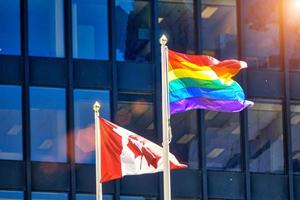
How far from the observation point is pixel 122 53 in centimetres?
3003

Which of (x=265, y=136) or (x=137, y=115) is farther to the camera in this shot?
(x=265, y=136)

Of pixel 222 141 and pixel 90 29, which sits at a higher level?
pixel 90 29

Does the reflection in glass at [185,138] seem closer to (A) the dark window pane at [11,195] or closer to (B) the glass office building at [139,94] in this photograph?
(B) the glass office building at [139,94]

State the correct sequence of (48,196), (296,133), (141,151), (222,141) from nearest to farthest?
(141,151) → (48,196) → (222,141) → (296,133)

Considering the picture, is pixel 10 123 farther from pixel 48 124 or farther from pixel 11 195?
pixel 11 195

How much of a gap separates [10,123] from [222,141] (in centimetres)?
670

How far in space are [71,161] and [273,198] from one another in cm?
661

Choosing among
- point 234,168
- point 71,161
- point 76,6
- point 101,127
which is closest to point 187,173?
point 234,168

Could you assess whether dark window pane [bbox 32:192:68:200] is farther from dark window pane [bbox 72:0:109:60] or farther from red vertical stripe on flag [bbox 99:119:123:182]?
red vertical stripe on flag [bbox 99:119:123:182]

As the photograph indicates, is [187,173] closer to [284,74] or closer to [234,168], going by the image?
[234,168]

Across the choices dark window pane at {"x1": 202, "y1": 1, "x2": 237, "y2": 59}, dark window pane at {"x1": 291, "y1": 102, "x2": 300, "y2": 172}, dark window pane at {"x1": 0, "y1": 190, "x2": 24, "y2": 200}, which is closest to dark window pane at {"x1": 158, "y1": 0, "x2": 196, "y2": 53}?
dark window pane at {"x1": 202, "y1": 1, "x2": 237, "y2": 59}

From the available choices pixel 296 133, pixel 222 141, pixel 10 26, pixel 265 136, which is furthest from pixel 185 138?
pixel 10 26

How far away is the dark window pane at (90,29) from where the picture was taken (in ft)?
97.4

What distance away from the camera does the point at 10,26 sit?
96.0 feet
